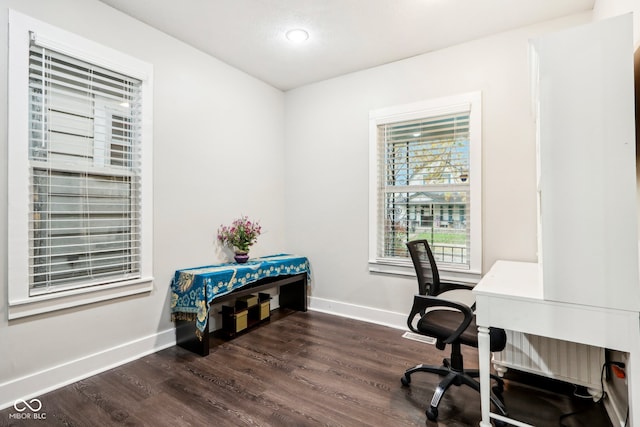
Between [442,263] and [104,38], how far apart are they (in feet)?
11.0

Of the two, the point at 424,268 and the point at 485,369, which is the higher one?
the point at 424,268

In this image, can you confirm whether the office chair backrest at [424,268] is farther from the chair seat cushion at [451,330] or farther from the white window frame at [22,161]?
the white window frame at [22,161]

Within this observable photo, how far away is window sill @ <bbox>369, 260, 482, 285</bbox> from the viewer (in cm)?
278

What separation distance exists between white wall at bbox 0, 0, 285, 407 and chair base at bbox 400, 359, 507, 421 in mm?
2130

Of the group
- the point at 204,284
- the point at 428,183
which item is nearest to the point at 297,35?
the point at 428,183

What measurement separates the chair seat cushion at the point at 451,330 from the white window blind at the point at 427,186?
1006mm

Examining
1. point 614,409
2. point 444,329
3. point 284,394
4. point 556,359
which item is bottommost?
point 284,394

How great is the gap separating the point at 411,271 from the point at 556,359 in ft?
4.45

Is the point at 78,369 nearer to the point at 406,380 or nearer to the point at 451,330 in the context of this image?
the point at 406,380

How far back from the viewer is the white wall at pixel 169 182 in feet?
6.44

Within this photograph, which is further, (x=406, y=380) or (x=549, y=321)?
(x=406, y=380)

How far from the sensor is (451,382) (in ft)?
6.19

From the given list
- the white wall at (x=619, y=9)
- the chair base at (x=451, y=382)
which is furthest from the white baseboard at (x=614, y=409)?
the white wall at (x=619, y=9)

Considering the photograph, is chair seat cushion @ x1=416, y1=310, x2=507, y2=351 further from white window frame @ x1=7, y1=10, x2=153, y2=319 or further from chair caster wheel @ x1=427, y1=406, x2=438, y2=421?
white window frame @ x1=7, y1=10, x2=153, y2=319
